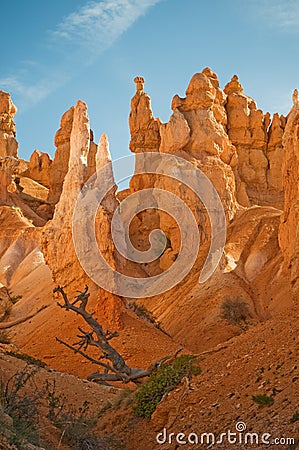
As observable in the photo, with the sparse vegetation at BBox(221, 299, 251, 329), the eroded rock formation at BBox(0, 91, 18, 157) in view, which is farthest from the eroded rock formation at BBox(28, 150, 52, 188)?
the sparse vegetation at BBox(221, 299, 251, 329)

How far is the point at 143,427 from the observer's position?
34.3ft

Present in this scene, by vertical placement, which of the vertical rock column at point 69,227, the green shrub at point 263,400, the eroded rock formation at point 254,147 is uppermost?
the eroded rock formation at point 254,147

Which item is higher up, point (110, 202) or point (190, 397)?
point (110, 202)

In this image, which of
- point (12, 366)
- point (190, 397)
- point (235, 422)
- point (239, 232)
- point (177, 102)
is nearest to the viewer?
point (235, 422)

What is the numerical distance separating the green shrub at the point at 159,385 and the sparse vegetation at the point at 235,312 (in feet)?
57.6

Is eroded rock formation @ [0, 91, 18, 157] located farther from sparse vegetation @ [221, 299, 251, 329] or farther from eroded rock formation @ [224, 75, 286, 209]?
sparse vegetation @ [221, 299, 251, 329]

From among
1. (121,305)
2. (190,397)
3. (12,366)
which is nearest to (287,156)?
(121,305)

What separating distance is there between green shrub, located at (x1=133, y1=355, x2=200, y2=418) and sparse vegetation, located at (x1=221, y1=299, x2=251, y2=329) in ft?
57.6

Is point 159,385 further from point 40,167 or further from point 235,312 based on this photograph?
point 40,167

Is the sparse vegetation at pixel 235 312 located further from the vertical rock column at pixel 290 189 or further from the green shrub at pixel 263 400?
the green shrub at pixel 263 400

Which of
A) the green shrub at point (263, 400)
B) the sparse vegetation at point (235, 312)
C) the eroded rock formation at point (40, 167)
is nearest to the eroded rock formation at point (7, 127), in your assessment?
the eroded rock formation at point (40, 167)

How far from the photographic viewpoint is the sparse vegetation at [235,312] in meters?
29.6

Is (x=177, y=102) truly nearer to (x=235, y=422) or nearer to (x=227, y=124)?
(x=227, y=124)

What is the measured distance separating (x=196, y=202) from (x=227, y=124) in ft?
50.4
